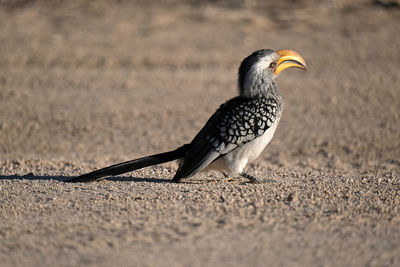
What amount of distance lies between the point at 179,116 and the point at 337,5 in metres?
9.31

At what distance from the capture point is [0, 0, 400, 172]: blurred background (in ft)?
31.5

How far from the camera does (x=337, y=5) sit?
18547 mm

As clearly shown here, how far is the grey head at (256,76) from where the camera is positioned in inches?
240

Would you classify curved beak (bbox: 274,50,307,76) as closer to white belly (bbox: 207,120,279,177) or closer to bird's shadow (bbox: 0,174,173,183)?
white belly (bbox: 207,120,279,177)

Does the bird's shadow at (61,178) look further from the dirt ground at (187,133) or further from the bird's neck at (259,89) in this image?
the bird's neck at (259,89)

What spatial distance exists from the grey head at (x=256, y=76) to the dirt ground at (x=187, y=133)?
3.08 ft

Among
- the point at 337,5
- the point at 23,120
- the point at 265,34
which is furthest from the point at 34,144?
the point at 337,5

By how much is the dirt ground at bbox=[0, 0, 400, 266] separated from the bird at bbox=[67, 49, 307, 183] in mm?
188

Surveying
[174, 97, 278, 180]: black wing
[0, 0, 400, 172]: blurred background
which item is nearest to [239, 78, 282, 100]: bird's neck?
[174, 97, 278, 180]: black wing

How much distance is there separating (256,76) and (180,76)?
7.57 meters

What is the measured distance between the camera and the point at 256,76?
6074 mm

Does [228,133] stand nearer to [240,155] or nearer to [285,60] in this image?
[240,155]

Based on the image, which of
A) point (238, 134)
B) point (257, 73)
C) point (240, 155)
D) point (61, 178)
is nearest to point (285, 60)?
point (257, 73)

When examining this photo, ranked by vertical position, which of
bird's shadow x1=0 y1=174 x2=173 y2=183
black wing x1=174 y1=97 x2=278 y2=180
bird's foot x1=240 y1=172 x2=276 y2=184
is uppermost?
black wing x1=174 y1=97 x2=278 y2=180
